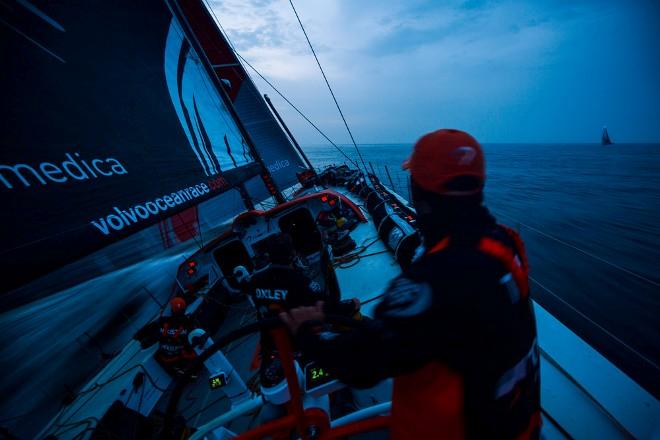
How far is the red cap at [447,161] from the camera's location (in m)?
0.84

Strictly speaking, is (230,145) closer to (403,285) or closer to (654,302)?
(403,285)

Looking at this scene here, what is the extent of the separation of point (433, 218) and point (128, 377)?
4.38m

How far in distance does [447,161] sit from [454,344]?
57cm

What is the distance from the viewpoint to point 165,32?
8.42ft

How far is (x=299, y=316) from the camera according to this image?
94cm

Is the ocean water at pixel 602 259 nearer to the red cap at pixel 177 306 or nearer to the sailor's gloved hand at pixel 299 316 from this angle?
the sailor's gloved hand at pixel 299 316

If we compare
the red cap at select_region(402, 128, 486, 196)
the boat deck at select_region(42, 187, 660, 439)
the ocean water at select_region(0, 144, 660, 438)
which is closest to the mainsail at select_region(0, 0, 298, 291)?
the red cap at select_region(402, 128, 486, 196)

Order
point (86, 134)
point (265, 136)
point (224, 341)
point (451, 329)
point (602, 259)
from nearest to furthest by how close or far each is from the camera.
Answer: point (451, 329) → point (224, 341) → point (86, 134) → point (602, 259) → point (265, 136)

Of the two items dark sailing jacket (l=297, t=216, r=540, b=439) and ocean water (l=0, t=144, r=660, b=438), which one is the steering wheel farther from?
ocean water (l=0, t=144, r=660, b=438)

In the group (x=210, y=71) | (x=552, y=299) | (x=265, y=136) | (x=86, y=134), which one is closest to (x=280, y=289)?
(x=86, y=134)

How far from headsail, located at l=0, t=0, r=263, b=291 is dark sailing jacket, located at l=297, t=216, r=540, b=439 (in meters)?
1.42

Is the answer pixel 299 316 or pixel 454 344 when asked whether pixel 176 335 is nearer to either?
pixel 299 316

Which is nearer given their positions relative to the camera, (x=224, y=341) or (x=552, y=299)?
(x=224, y=341)

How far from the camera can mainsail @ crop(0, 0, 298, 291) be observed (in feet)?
3.73
